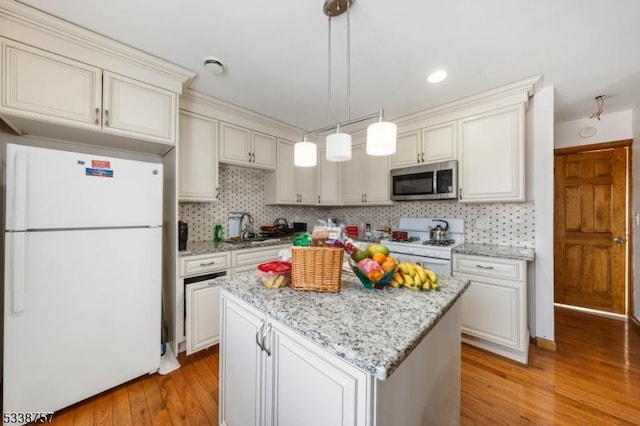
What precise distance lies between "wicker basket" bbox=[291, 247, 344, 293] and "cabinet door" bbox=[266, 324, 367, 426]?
0.77ft

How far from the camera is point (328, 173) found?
3.59 metres

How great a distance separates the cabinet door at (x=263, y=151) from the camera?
287cm

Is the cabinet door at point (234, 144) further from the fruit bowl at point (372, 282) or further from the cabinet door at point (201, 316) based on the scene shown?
the fruit bowl at point (372, 282)

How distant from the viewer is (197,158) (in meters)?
2.39

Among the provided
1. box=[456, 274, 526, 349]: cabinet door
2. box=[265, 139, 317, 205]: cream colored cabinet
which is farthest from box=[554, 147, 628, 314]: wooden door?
box=[265, 139, 317, 205]: cream colored cabinet

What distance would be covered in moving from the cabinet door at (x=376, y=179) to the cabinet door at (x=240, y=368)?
2.37m

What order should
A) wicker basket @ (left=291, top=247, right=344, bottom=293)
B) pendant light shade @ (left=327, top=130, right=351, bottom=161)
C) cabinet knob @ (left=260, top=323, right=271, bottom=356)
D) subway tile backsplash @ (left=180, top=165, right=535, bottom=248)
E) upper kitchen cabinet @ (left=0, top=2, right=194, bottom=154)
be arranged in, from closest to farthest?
cabinet knob @ (left=260, top=323, right=271, bottom=356)
wicker basket @ (left=291, top=247, right=344, bottom=293)
pendant light shade @ (left=327, top=130, right=351, bottom=161)
upper kitchen cabinet @ (left=0, top=2, right=194, bottom=154)
subway tile backsplash @ (left=180, top=165, right=535, bottom=248)

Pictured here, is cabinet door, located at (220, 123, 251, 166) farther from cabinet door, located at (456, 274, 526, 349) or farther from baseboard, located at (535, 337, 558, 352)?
baseboard, located at (535, 337, 558, 352)

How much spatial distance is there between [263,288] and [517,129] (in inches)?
98.9

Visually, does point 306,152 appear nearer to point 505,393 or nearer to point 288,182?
point 288,182

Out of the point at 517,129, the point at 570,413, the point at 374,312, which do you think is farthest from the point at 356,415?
the point at 517,129

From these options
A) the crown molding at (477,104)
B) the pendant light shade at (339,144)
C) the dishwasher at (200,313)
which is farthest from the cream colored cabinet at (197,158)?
the crown molding at (477,104)

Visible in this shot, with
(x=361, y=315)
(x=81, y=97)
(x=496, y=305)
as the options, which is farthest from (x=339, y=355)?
(x=81, y=97)

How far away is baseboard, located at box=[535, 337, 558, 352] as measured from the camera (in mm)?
2176
